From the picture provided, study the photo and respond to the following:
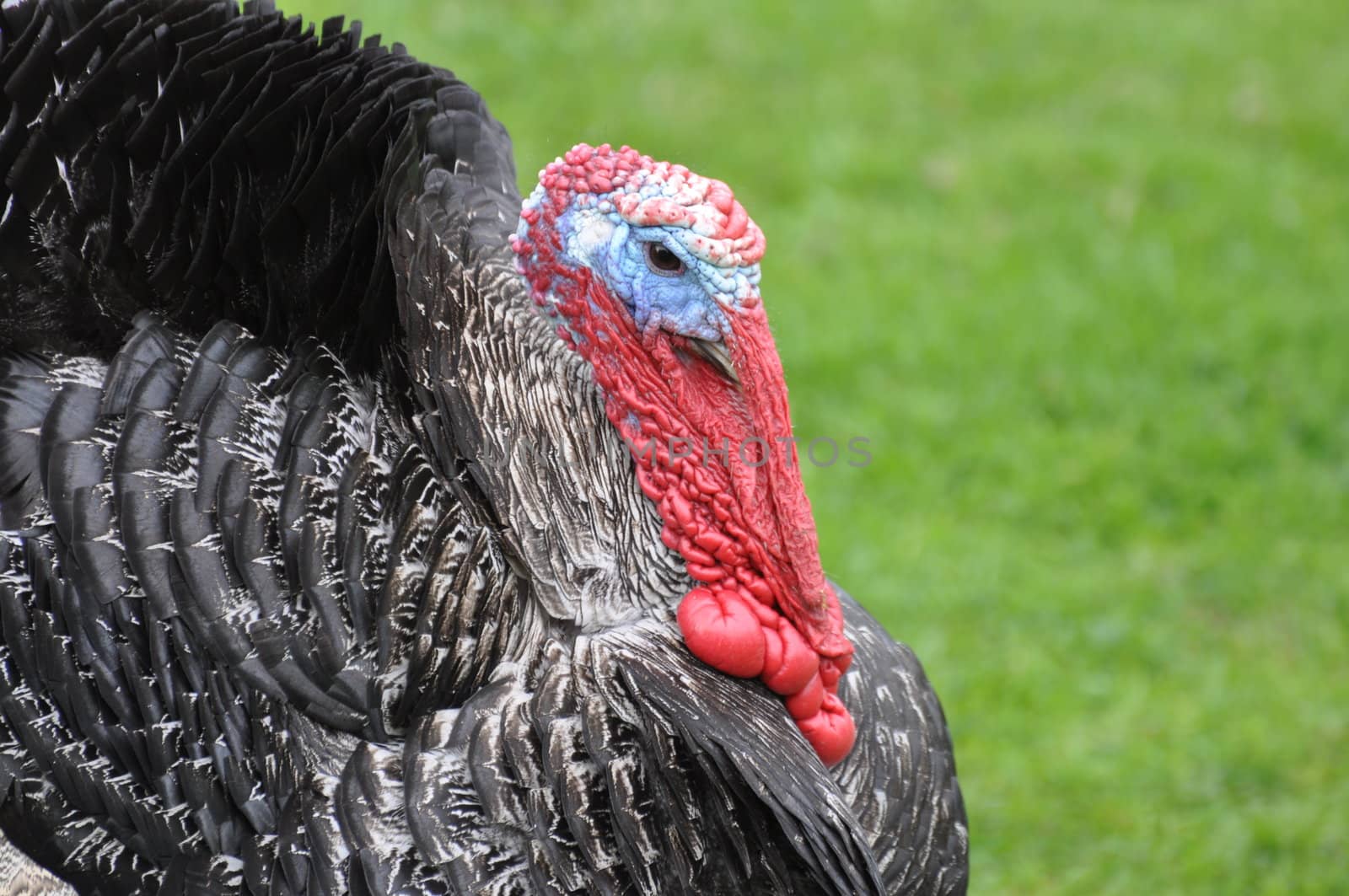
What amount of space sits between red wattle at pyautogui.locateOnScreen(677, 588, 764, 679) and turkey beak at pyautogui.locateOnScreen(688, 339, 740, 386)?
30 cm

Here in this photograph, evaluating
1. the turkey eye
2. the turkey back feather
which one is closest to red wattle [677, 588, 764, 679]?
the turkey eye

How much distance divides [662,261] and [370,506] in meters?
0.52

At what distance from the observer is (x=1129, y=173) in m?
6.43

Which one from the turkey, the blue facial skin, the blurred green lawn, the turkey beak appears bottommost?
the turkey

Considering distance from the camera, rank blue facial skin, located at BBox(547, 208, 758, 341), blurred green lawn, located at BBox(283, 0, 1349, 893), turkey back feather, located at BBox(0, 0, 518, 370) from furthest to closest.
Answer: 1. blurred green lawn, located at BBox(283, 0, 1349, 893)
2. turkey back feather, located at BBox(0, 0, 518, 370)
3. blue facial skin, located at BBox(547, 208, 758, 341)

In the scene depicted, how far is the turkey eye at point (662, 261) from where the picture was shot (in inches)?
77.4

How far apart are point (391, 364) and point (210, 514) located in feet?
1.05

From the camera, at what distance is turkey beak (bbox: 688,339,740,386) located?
2004mm

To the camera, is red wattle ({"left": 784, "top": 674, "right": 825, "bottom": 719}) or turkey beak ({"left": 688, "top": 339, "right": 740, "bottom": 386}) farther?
red wattle ({"left": 784, "top": 674, "right": 825, "bottom": 719})

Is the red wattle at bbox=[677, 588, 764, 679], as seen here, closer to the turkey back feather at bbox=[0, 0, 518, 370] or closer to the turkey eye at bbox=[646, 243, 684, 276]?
the turkey eye at bbox=[646, 243, 684, 276]

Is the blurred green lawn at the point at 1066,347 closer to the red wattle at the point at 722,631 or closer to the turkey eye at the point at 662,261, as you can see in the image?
the red wattle at the point at 722,631

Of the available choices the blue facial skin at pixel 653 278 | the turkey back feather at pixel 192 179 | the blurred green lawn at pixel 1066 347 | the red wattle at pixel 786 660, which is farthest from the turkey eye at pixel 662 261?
the blurred green lawn at pixel 1066 347

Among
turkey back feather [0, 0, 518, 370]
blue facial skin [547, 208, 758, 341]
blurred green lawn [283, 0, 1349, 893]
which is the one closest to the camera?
blue facial skin [547, 208, 758, 341]

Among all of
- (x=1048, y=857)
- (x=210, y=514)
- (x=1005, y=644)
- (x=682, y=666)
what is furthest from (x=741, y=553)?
(x=1005, y=644)
